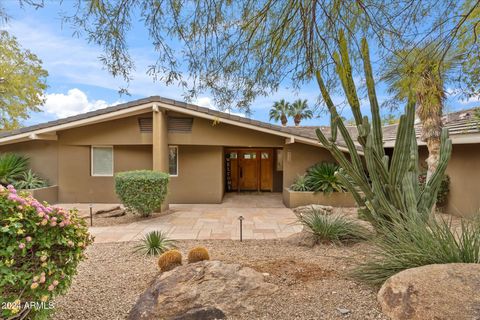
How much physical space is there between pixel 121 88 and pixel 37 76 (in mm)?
21978

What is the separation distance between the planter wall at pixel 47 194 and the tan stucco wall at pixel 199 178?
4531 mm

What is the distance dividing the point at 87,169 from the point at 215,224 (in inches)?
268

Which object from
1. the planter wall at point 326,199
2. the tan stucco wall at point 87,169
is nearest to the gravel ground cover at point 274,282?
the planter wall at point 326,199

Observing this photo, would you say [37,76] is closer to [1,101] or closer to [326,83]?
[1,101]

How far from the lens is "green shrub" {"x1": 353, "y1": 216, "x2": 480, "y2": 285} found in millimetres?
3180

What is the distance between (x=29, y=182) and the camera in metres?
10.9

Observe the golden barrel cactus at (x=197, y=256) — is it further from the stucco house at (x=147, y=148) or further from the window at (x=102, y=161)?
the window at (x=102, y=161)

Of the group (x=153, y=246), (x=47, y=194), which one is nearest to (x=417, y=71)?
(x=153, y=246)

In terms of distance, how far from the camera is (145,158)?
12.2 m

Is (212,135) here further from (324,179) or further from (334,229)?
(334,229)

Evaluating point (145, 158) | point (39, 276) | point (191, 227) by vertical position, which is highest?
point (145, 158)

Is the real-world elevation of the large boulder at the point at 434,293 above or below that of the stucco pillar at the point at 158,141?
below

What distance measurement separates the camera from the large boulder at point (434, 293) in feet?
8.04

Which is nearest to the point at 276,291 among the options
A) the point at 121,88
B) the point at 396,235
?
the point at 396,235
